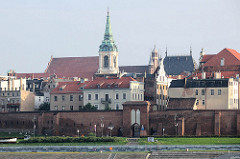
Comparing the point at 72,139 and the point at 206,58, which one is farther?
the point at 206,58

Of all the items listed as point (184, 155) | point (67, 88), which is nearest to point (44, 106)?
point (67, 88)

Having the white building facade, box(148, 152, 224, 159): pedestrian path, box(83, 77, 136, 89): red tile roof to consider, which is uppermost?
box(83, 77, 136, 89): red tile roof

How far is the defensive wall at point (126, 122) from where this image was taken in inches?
4769

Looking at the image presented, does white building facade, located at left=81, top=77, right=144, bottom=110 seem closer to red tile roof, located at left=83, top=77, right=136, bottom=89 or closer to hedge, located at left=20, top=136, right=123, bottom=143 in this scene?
red tile roof, located at left=83, top=77, right=136, bottom=89

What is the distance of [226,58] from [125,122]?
4016 centimetres

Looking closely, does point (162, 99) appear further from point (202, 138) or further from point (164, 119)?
point (202, 138)

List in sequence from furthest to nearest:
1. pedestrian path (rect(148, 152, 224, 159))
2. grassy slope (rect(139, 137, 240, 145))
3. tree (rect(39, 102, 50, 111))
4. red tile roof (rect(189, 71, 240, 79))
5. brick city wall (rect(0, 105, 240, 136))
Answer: tree (rect(39, 102, 50, 111))
red tile roof (rect(189, 71, 240, 79))
brick city wall (rect(0, 105, 240, 136))
grassy slope (rect(139, 137, 240, 145))
pedestrian path (rect(148, 152, 224, 159))

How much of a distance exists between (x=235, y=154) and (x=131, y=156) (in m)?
12.9

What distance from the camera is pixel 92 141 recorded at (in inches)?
4432

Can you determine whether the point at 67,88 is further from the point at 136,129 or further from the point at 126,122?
the point at 136,129

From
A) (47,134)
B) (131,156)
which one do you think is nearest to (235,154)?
(131,156)

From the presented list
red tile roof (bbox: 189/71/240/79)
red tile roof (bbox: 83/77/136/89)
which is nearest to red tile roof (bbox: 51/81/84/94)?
red tile roof (bbox: 83/77/136/89)

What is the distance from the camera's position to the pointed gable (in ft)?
520

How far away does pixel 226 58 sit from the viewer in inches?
6289
